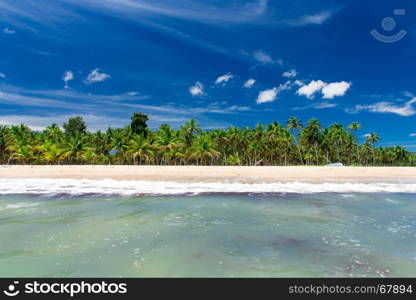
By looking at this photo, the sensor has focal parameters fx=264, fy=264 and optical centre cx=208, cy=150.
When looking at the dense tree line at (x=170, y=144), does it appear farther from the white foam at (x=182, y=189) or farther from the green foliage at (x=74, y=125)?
the white foam at (x=182, y=189)

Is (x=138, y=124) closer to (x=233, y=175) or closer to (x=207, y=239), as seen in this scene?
(x=233, y=175)

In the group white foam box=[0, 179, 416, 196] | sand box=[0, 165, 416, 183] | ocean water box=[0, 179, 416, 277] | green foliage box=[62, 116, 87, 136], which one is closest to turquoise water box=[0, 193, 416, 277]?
ocean water box=[0, 179, 416, 277]

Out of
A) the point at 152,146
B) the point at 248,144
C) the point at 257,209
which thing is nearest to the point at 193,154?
the point at 152,146

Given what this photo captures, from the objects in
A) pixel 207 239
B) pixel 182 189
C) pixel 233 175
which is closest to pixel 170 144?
pixel 233 175

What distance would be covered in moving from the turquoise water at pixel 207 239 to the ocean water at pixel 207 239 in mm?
18

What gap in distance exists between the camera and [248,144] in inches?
2751

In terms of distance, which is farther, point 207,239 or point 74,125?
point 74,125

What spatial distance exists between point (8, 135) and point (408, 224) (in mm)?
70859

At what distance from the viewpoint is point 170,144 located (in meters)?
56.4

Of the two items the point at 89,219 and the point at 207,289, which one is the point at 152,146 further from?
the point at 207,289

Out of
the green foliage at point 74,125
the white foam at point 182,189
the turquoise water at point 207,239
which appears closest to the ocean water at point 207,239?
the turquoise water at point 207,239

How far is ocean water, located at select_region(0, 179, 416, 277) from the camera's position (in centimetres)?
381

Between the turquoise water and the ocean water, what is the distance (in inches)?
0.7

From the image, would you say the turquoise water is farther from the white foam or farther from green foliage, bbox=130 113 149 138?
green foliage, bbox=130 113 149 138
